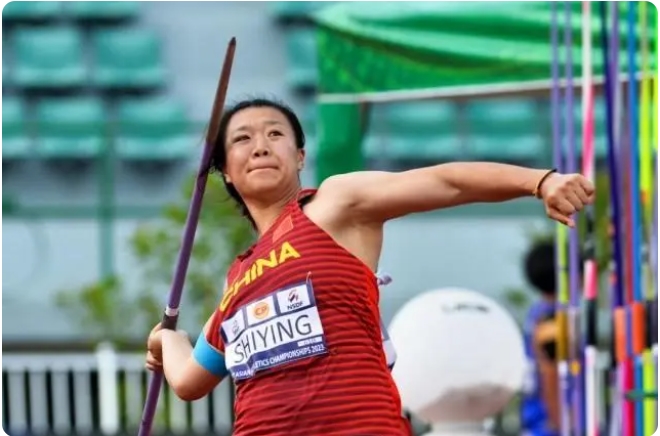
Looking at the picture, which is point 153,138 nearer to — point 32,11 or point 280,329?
point 32,11

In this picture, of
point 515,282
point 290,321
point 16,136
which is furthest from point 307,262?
point 16,136

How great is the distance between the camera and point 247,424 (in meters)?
2.73

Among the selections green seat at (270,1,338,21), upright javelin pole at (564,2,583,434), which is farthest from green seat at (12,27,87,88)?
upright javelin pole at (564,2,583,434)

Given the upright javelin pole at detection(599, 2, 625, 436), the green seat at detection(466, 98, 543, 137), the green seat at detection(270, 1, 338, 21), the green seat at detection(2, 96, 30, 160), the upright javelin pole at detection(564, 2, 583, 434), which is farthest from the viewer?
the green seat at detection(270, 1, 338, 21)

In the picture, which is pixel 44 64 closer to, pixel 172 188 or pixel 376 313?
pixel 172 188

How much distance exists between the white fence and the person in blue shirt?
3251 millimetres

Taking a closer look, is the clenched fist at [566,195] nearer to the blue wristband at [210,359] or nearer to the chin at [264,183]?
the chin at [264,183]

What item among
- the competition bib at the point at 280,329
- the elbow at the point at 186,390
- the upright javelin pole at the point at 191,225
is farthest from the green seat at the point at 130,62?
the competition bib at the point at 280,329

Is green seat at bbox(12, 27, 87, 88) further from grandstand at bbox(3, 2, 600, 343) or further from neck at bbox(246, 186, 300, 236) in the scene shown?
neck at bbox(246, 186, 300, 236)

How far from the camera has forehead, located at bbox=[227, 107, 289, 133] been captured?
2.83m

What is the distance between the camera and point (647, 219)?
4723 mm

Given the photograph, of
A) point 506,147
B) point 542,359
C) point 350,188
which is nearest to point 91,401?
point 542,359

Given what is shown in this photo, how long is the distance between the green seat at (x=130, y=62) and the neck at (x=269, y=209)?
47.2 ft

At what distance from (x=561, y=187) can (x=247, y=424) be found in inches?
28.4
